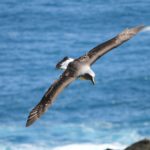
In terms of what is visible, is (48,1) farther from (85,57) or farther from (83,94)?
(85,57)

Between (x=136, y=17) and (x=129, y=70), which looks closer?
(x=129, y=70)

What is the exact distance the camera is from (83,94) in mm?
29906

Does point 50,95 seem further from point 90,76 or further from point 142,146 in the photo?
point 142,146

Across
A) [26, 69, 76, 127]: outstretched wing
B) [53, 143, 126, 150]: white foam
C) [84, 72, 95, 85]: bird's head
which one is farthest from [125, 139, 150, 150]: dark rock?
[53, 143, 126, 150]: white foam

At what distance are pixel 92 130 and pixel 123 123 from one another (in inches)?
39.5

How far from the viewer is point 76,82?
103ft

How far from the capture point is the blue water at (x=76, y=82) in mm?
27156

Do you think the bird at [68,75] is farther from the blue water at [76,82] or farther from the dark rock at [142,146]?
the blue water at [76,82]

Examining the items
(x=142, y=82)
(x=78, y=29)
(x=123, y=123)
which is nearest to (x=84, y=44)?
(x=78, y=29)

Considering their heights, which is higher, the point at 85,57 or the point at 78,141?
the point at 78,141

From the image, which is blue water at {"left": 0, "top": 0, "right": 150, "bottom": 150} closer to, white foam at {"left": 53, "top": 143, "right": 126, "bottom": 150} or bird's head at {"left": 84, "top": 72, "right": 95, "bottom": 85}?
white foam at {"left": 53, "top": 143, "right": 126, "bottom": 150}

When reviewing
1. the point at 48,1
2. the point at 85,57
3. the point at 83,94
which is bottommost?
the point at 85,57

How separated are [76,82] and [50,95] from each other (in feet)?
53.6

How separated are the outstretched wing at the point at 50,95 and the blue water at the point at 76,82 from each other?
35.0 ft
